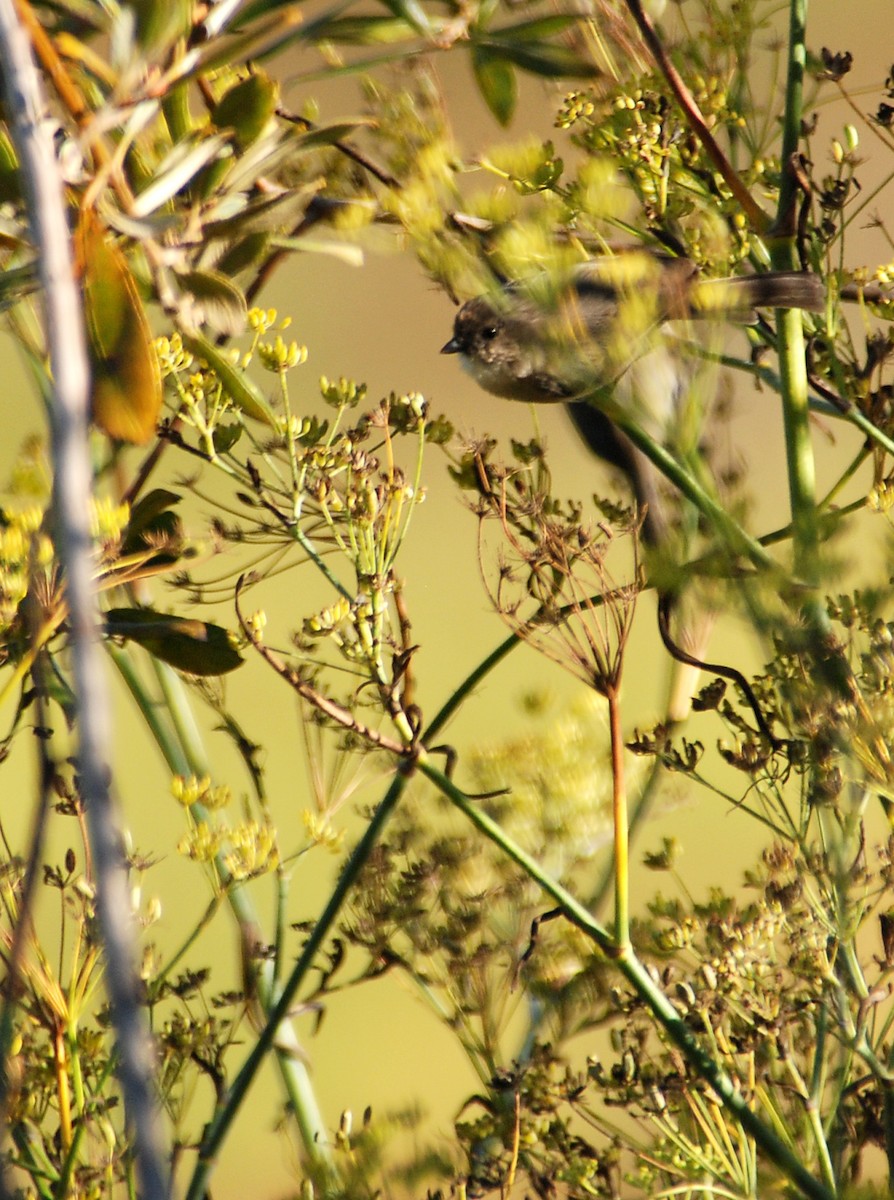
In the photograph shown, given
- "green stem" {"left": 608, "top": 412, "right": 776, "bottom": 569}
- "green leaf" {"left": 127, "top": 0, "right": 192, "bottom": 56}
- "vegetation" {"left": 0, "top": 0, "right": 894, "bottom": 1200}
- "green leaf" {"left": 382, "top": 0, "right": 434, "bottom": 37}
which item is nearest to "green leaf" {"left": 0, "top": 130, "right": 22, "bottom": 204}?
"vegetation" {"left": 0, "top": 0, "right": 894, "bottom": 1200}

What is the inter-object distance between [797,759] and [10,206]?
50 centimetres

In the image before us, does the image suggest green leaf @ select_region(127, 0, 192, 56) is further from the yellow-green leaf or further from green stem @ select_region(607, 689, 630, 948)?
green stem @ select_region(607, 689, 630, 948)

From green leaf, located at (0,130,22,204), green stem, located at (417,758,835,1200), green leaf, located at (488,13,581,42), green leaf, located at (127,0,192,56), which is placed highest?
green leaf, located at (488,13,581,42)

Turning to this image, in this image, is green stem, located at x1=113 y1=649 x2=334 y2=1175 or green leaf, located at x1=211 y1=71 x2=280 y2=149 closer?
green leaf, located at x1=211 y1=71 x2=280 y2=149

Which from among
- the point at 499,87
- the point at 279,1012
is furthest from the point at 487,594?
the point at 499,87

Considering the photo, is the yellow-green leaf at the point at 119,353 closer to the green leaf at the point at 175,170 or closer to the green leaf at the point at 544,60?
the green leaf at the point at 175,170

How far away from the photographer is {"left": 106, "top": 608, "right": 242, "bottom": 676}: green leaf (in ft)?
2.17

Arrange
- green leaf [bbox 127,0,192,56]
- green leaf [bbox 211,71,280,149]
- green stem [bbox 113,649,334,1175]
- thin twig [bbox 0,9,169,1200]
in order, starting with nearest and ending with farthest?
thin twig [bbox 0,9,169,1200] → green leaf [bbox 127,0,192,56] → green leaf [bbox 211,71,280,149] → green stem [bbox 113,649,334,1175]

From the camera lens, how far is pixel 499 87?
31.7 inches

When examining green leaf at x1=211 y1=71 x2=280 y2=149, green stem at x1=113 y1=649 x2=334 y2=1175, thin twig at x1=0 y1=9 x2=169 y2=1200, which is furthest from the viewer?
green stem at x1=113 y1=649 x2=334 y2=1175

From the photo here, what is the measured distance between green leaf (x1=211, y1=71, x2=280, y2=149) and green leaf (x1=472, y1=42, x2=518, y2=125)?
0.21m

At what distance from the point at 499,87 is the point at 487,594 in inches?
14.5

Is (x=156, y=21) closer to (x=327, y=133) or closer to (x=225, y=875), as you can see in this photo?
(x=327, y=133)

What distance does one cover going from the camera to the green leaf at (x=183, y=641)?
662 mm
